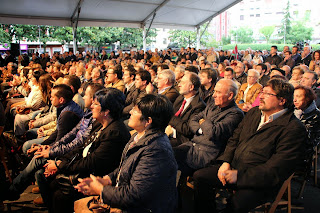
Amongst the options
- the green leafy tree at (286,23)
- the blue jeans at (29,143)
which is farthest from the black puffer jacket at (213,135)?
the green leafy tree at (286,23)

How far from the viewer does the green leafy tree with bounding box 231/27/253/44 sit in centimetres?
5319

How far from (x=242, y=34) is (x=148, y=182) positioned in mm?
55863

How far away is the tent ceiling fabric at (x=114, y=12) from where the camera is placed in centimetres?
1408

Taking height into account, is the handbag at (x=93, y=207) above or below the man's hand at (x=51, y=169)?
below

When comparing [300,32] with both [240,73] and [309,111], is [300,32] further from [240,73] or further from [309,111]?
[309,111]

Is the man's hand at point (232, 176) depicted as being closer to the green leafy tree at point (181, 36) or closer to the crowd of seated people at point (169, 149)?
the crowd of seated people at point (169, 149)

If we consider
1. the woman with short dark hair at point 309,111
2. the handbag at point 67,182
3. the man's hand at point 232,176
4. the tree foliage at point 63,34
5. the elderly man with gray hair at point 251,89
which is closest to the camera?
the man's hand at point 232,176

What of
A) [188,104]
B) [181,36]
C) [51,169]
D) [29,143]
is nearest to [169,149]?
[51,169]

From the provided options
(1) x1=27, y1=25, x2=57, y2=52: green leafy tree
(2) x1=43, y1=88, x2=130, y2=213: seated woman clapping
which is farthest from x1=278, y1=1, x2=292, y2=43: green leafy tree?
(2) x1=43, y1=88, x2=130, y2=213: seated woman clapping

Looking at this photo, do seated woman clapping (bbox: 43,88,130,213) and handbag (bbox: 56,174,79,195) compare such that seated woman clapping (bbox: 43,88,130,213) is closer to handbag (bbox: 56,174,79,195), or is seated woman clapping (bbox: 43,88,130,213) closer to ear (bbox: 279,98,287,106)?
handbag (bbox: 56,174,79,195)

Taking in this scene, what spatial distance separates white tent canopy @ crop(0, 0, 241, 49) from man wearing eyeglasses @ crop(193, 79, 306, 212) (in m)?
13.7

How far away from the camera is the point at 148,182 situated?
1.90 metres

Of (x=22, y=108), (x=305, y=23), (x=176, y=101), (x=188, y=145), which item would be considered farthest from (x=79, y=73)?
(x=305, y=23)

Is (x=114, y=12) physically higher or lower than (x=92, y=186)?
higher
